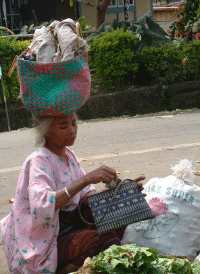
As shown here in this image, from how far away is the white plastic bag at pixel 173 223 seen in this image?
9.35ft

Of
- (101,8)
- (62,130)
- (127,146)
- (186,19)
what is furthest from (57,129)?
(186,19)

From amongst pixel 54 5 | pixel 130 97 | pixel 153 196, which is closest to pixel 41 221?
pixel 153 196

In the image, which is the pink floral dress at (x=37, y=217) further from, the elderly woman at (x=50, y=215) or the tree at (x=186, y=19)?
the tree at (x=186, y=19)

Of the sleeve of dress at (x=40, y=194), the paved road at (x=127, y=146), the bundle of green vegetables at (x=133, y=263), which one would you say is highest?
the sleeve of dress at (x=40, y=194)

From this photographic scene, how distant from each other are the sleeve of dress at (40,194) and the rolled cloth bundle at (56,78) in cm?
35

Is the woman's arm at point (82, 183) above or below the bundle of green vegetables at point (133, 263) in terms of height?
above

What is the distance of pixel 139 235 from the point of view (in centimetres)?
287

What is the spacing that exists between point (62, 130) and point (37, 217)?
22.4 inches

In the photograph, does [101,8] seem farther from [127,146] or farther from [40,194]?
[40,194]

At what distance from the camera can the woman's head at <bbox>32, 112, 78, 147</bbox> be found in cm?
257

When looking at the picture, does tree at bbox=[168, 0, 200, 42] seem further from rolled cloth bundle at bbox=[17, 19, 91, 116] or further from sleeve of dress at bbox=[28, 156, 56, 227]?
sleeve of dress at bbox=[28, 156, 56, 227]

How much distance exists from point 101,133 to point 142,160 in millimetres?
2097

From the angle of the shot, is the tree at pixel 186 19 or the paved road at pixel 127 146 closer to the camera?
the paved road at pixel 127 146

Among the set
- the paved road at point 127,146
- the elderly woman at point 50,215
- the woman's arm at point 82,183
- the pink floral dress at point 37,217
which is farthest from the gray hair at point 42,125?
the paved road at point 127,146
